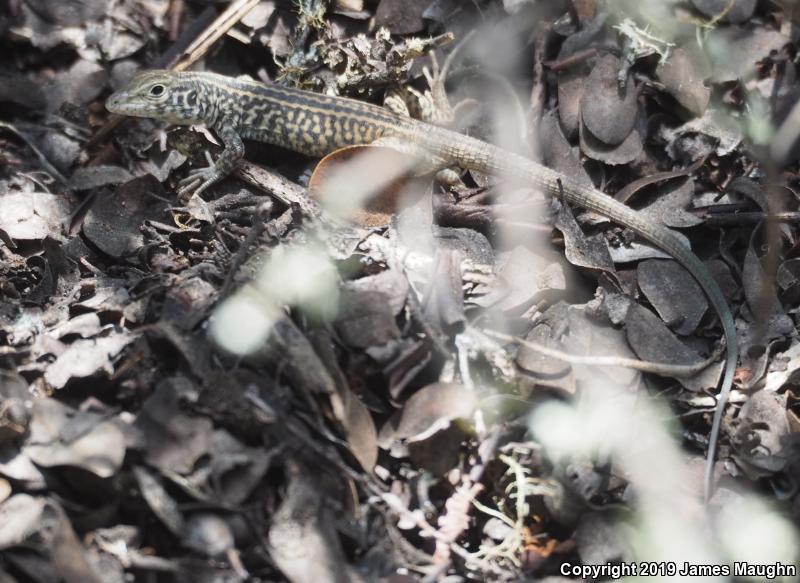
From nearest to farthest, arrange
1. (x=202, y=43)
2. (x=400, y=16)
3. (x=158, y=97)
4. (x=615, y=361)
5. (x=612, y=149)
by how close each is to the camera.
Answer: (x=615, y=361) → (x=612, y=149) → (x=158, y=97) → (x=400, y=16) → (x=202, y=43)

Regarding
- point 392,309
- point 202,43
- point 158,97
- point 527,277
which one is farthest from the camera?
point 202,43

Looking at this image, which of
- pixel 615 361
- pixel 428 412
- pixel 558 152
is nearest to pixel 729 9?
pixel 558 152

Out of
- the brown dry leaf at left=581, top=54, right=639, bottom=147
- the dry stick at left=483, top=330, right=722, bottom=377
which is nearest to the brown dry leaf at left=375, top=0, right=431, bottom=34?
the brown dry leaf at left=581, top=54, right=639, bottom=147

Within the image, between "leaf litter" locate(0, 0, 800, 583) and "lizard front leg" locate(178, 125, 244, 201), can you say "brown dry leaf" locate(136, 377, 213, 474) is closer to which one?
"leaf litter" locate(0, 0, 800, 583)

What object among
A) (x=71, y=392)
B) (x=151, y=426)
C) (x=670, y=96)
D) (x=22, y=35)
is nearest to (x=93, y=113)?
(x=22, y=35)

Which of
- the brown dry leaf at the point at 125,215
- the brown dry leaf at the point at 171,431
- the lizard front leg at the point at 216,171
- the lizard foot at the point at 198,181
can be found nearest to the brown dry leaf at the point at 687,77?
the lizard front leg at the point at 216,171

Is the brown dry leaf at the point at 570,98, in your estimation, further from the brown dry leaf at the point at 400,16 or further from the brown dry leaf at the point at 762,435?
the brown dry leaf at the point at 762,435

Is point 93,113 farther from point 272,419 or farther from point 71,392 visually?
point 272,419

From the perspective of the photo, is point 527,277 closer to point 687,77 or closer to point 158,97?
point 687,77
